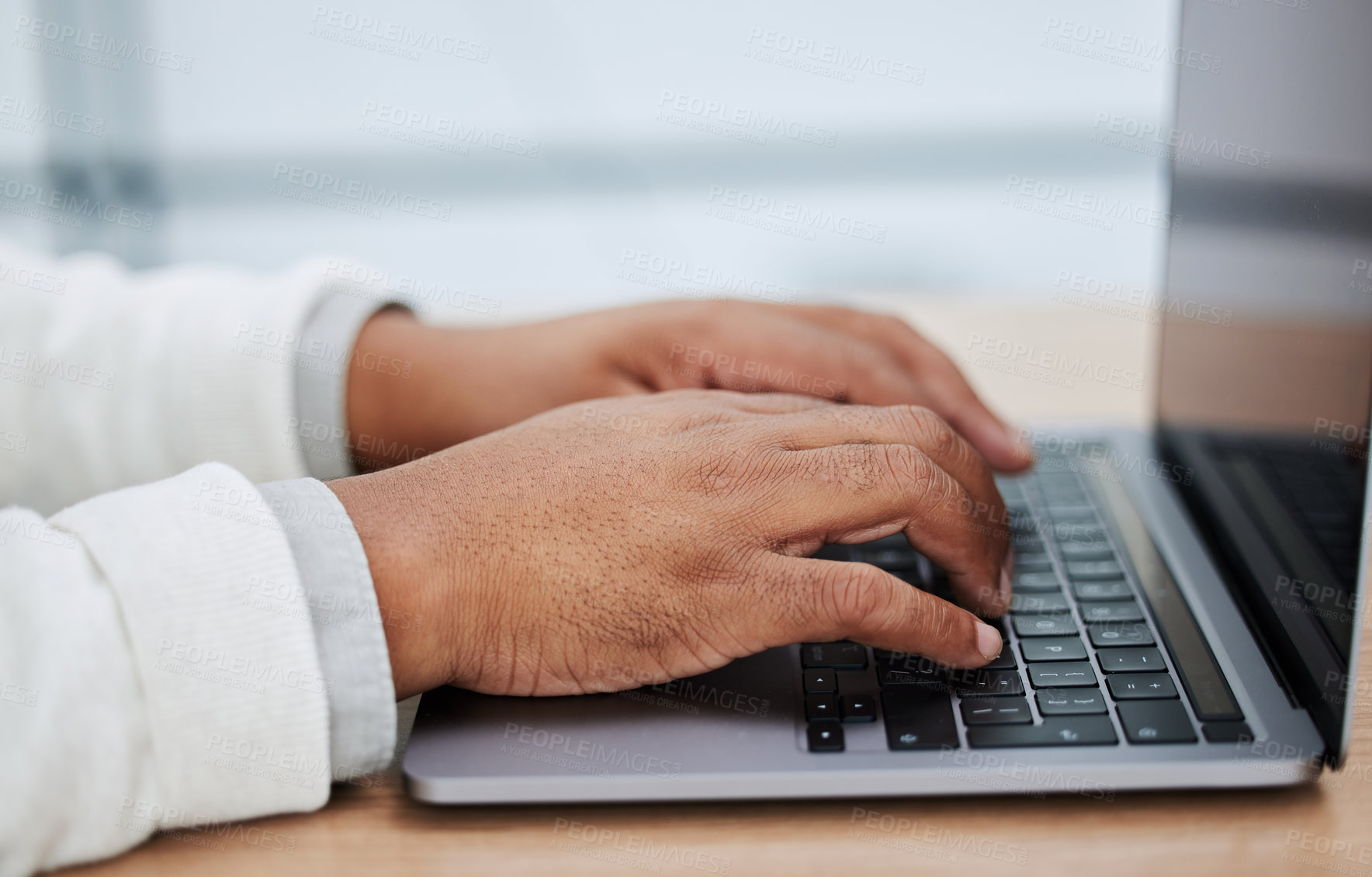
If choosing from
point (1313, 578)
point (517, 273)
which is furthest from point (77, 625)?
point (517, 273)

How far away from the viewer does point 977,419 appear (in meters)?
0.66

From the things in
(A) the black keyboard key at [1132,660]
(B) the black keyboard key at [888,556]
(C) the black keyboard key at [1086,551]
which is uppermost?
(A) the black keyboard key at [1132,660]

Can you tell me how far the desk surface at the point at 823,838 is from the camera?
0.36 m

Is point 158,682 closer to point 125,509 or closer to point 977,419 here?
point 125,509

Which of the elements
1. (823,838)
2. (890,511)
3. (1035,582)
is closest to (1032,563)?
(1035,582)

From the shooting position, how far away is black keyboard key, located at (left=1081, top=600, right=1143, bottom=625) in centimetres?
48

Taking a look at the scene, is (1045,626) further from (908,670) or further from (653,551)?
(653,551)

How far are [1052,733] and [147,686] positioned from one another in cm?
34

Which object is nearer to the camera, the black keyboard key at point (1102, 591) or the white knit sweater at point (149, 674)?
the white knit sweater at point (149, 674)

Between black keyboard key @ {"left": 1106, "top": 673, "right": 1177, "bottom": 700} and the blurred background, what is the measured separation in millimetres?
2333

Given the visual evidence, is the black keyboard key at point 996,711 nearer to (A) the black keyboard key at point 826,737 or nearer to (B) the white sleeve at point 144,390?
(A) the black keyboard key at point 826,737

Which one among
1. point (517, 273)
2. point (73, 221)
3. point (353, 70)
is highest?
point (353, 70)

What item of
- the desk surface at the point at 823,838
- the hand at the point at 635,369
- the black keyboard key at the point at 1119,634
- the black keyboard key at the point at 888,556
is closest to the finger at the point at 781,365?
the hand at the point at 635,369

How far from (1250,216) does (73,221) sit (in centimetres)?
310
